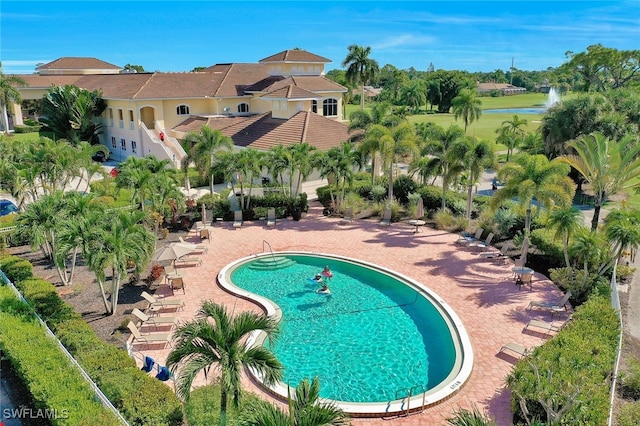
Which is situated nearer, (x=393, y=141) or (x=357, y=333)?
(x=357, y=333)

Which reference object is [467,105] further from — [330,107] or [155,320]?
[155,320]

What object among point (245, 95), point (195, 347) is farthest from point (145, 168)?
point (245, 95)

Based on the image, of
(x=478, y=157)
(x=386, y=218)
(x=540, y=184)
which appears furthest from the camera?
(x=386, y=218)

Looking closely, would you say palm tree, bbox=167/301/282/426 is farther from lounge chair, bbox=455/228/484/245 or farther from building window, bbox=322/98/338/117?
building window, bbox=322/98/338/117

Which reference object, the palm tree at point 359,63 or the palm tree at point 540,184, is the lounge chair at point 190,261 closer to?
the palm tree at point 540,184

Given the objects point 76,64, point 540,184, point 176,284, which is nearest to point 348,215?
point 540,184

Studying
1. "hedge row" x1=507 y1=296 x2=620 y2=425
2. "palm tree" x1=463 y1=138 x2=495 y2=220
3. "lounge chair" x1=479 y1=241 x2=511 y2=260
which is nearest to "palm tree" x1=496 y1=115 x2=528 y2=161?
"palm tree" x1=463 y1=138 x2=495 y2=220
